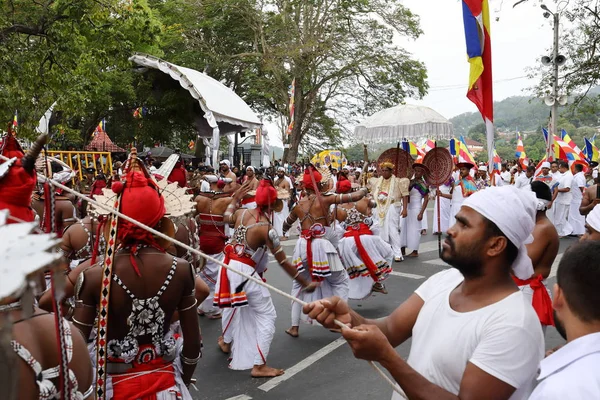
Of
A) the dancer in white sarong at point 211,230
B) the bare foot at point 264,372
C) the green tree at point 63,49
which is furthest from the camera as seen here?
the green tree at point 63,49

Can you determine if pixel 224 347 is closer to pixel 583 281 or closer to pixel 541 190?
pixel 541 190

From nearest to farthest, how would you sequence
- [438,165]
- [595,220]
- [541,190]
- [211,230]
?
[595,220], [541,190], [211,230], [438,165]

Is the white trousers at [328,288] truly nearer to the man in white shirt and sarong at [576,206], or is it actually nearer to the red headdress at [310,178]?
the red headdress at [310,178]

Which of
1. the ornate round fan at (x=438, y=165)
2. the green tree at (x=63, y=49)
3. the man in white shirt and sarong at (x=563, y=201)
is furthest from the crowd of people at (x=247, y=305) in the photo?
the man in white shirt and sarong at (x=563, y=201)

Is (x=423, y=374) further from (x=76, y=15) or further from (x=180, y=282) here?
(x=76, y=15)

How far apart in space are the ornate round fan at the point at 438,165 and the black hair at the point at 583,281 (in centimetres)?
897

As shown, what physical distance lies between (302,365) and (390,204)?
18.1ft

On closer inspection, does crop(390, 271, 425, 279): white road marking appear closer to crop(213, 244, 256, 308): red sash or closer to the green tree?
crop(213, 244, 256, 308): red sash

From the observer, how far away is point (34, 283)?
98 cm

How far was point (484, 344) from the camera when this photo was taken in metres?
1.88

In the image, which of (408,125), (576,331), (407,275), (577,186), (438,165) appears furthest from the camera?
(577,186)

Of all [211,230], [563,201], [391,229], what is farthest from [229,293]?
[563,201]

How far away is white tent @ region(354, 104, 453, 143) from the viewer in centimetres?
1133

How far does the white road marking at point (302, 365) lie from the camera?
492 centimetres
